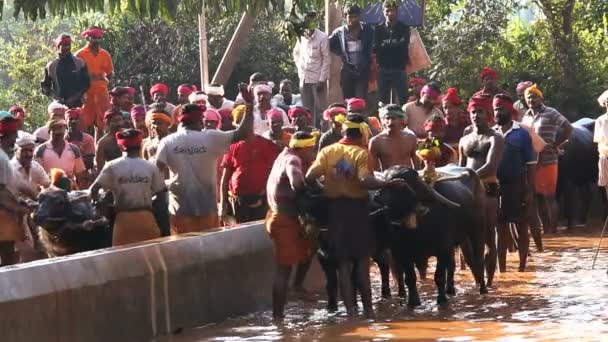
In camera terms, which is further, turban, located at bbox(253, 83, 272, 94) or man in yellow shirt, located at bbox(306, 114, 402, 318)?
turban, located at bbox(253, 83, 272, 94)

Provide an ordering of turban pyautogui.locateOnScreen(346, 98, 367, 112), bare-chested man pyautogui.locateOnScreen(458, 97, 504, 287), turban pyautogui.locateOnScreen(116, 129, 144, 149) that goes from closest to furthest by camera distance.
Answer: turban pyautogui.locateOnScreen(116, 129, 144, 149) < bare-chested man pyautogui.locateOnScreen(458, 97, 504, 287) < turban pyautogui.locateOnScreen(346, 98, 367, 112)

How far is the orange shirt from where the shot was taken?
2242 cm

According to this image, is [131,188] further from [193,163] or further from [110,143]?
[110,143]

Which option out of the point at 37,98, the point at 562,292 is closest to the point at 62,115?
the point at 562,292

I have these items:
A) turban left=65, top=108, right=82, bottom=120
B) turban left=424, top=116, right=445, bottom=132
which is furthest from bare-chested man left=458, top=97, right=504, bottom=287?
turban left=65, top=108, right=82, bottom=120

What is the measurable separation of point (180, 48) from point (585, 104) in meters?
7.90

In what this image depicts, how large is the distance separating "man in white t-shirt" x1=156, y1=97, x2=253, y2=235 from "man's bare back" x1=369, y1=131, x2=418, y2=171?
1.83 m

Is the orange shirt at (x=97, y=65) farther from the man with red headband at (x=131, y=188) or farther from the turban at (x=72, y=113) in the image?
the man with red headband at (x=131, y=188)

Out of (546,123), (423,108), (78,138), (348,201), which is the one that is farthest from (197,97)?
(348,201)

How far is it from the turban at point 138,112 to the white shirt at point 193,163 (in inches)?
137

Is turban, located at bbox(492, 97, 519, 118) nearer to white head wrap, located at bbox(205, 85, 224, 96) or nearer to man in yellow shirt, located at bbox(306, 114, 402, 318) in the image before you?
man in yellow shirt, located at bbox(306, 114, 402, 318)

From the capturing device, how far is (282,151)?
15406 mm

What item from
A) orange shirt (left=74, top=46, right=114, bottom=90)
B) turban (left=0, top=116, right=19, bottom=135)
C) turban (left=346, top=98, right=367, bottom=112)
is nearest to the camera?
turban (left=0, top=116, right=19, bottom=135)

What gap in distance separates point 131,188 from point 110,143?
2886 millimetres
